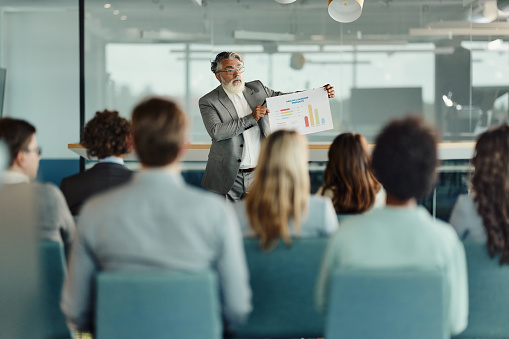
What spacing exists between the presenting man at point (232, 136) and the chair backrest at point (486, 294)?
2.37 meters

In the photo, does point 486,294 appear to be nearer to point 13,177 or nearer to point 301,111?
point 13,177

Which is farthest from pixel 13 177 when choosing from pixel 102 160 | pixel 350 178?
pixel 350 178

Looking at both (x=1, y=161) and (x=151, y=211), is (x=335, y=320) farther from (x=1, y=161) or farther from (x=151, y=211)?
(x=1, y=161)

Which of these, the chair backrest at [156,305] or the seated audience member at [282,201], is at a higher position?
the seated audience member at [282,201]

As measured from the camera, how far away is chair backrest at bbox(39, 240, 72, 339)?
2.31 m

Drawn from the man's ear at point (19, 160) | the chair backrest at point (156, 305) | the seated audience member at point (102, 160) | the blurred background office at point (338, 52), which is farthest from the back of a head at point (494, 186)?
the blurred background office at point (338, 52)

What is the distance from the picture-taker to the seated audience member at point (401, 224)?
1.85 m

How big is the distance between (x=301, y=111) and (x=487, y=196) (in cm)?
230

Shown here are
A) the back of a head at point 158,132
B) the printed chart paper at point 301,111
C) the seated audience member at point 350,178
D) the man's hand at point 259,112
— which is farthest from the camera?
the printed chart paper at point 301,111

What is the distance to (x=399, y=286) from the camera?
1.72 m

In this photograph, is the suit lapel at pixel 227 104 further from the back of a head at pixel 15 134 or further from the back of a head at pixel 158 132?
the back of a head at pixel 158 132

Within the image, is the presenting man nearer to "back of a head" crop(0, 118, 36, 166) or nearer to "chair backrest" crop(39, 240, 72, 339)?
"back of a head" crop(0, 118, 36, 166)

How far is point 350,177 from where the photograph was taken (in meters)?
2.90

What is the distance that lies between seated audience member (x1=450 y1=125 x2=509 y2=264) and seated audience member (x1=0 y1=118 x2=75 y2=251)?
1.59 metres
